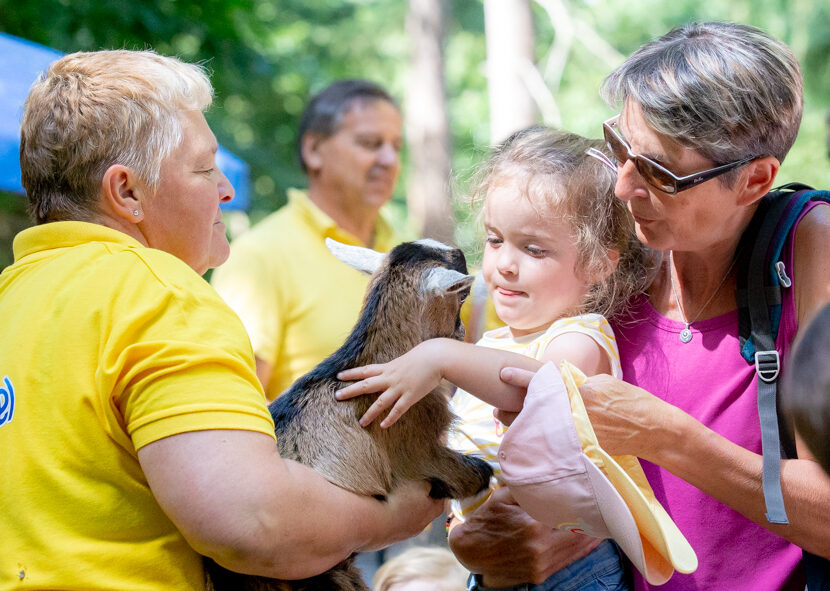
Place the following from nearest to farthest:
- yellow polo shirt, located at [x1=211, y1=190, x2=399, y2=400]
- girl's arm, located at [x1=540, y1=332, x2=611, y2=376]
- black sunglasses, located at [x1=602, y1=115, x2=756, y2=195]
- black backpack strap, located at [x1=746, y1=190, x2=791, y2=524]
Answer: black backpack strap, located at [x1=746, y1=190, x2=791, y2=524] → black sunglasses, located at [x1=602, y1=115, x2=756, y2=195] → girl's arm, located at [x1=540, y1=332, x2=611, y2=376] → yellow polo shirt, located at [x1=211, y1=190, x2=399, y2=400]

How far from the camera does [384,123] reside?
5527mm

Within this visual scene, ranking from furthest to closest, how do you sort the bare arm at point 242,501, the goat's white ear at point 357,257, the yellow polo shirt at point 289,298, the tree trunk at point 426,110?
1. the tree trunk at point 426,110
2. the yellow polo shirt at point 289,298
3. the goat's white ear at point 357,257
4. the bare arm at point 242,501

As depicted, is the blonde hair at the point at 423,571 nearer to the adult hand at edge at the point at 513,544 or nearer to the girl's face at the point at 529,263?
the adult hand at edge at the point at 513,544

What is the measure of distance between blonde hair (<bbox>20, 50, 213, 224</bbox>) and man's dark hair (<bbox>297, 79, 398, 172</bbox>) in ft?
10.9

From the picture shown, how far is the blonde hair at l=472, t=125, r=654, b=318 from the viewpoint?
9.41 feet

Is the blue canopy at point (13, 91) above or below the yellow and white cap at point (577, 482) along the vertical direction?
above

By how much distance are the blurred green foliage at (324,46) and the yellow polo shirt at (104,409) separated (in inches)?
68.4

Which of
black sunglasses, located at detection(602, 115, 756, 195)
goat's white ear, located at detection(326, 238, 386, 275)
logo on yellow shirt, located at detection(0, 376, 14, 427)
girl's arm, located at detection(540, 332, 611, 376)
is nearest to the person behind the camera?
logo on yellow shirt, located at detection(0, 376, 14, 427)

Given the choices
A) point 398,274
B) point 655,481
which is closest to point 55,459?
point 398,274

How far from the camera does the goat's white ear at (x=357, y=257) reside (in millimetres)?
2938

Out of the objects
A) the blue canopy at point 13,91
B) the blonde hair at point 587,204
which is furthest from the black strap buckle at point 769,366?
the blue canopy at point 13,91

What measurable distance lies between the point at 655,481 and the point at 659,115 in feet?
3.87

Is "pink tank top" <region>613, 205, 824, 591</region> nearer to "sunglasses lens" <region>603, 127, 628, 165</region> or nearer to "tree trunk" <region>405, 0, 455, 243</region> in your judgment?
"sunglasses lens" <region>603, 127, 628, 165</region>

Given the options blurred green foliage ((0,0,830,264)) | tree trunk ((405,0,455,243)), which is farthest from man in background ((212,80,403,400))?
tree trunk ((405,0,455,243))
